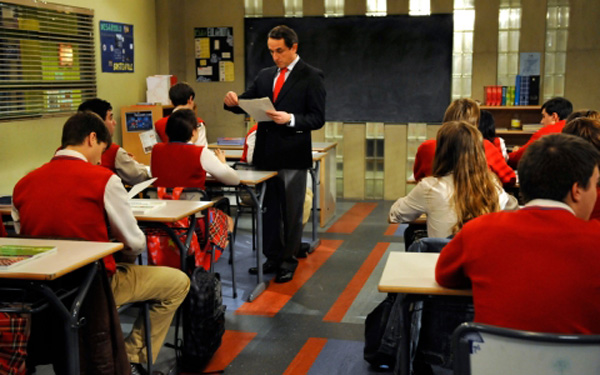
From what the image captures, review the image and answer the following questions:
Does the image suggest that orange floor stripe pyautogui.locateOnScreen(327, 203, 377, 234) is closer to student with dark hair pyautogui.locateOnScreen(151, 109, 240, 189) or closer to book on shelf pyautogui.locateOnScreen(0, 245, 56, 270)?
student with dark hair pyautogui.locateOnScreen(151, 109, 240, 189)

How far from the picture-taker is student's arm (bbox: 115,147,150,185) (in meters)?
4.38

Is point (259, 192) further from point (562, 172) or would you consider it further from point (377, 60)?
A: point (377, 60)

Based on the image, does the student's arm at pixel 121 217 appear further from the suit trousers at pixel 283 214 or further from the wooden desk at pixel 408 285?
the suit trousers at pixel 283 214

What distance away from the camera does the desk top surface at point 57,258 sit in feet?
7.18


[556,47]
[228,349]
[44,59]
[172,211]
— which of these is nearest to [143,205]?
[172,211]

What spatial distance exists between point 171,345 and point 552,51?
19.2 ft

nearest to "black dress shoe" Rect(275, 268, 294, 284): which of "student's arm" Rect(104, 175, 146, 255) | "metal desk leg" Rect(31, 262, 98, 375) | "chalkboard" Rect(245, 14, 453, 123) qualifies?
"student's arm" Rect(104, 175, 146, 255)

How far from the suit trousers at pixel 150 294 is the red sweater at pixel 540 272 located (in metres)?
1.65

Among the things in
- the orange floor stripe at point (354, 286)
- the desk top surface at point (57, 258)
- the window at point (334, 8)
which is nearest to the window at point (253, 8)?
the window at point (334, 8)

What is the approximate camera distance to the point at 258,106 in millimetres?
4504

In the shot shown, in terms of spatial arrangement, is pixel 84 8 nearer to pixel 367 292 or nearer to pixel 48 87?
pixel 48 87

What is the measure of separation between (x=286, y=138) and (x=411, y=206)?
1.73 metres

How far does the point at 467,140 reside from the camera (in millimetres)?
3008

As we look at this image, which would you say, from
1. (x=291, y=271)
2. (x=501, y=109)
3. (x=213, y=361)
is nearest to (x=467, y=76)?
(x=501, y=109)
